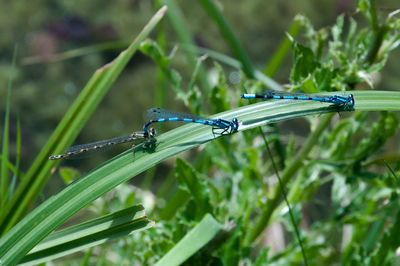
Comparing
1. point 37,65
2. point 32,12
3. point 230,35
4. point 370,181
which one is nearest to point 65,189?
point 370,181

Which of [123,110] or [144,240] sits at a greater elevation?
[123,110]

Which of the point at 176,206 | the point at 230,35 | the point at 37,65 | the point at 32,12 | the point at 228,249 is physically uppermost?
the point at 32,12

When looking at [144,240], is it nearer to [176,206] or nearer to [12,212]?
[176,206]

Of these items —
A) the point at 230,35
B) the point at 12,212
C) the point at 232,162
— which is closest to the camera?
the point at 12,212

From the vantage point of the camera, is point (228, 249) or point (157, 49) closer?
point (228, 249)

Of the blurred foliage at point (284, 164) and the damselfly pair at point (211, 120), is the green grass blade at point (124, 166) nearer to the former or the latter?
the damselfly pair at point (211, 120)

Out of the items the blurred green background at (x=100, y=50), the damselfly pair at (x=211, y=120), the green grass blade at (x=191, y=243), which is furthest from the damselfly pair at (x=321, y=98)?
the blurred green background at (x=100, y=50)
